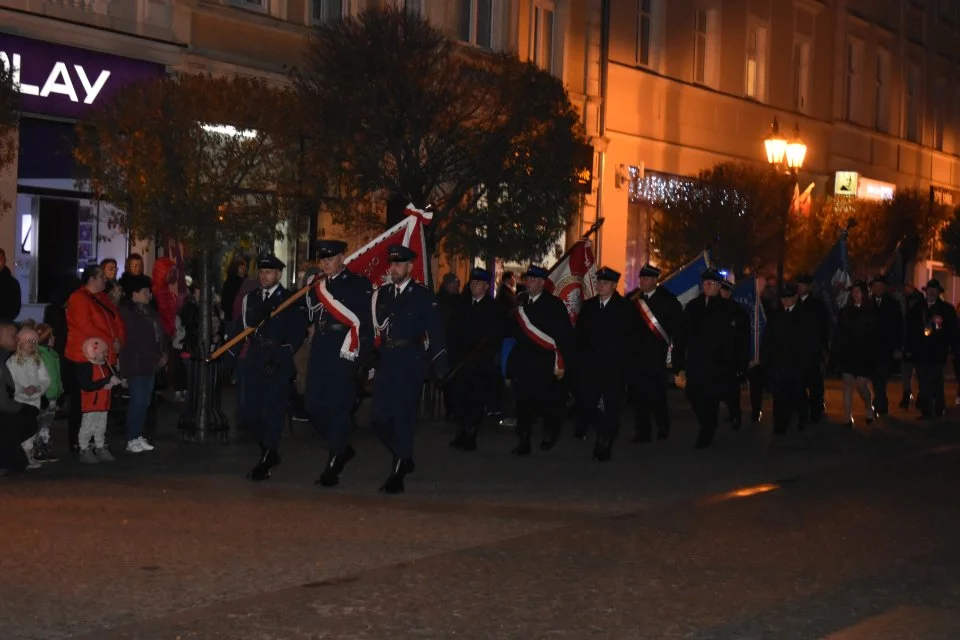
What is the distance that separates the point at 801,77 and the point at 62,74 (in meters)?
24.1

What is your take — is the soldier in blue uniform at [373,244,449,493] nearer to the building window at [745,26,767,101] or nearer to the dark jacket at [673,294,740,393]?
the dark jacket at [673,294,740,393]

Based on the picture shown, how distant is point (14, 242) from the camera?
21.6 metres

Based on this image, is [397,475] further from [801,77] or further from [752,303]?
[801,77]

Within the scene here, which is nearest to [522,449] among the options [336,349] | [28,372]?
[336,349]

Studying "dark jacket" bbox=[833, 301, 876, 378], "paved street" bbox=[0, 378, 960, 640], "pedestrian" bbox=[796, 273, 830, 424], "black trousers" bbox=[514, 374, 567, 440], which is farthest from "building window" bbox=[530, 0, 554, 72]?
"paved street" bbox=[0, 378, 960, 640]

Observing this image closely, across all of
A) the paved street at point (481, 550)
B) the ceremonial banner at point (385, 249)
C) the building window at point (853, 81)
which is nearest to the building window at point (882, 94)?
the building window at point (853, 81)

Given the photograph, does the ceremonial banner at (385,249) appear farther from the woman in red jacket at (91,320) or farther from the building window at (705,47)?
the building window at (705,47)

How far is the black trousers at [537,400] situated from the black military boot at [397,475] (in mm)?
3180

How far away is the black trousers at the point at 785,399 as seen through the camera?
18641 millimetres

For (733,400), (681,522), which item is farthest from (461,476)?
(733,400)

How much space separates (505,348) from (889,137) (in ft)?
94.2

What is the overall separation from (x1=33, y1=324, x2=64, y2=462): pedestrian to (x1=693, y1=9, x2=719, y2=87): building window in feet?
81.3

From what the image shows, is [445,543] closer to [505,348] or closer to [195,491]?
[195,491]

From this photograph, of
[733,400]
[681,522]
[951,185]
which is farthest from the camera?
[951,185]
